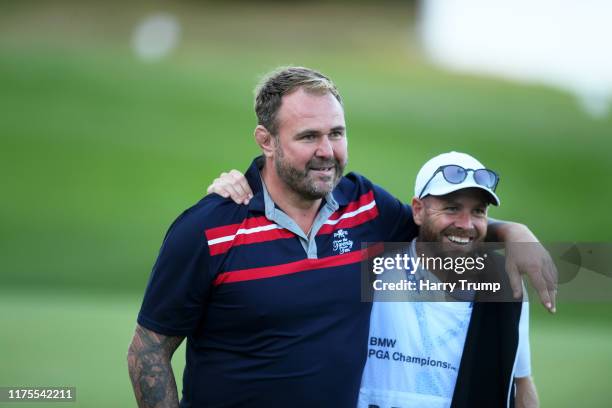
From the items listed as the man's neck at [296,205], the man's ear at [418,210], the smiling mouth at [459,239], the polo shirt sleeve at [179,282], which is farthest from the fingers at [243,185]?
the smiling mouth at [459,239]

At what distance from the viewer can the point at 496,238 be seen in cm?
357

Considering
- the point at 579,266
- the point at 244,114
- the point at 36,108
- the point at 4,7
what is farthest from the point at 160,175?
the point at 579,266

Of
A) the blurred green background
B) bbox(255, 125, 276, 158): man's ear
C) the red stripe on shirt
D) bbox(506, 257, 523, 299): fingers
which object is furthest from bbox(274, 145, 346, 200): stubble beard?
the blurred green background

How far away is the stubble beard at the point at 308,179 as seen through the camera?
3305mm

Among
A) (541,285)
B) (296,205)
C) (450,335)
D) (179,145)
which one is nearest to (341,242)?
(296,205)

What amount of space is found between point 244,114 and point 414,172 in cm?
442

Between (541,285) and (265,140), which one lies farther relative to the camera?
(265,140)

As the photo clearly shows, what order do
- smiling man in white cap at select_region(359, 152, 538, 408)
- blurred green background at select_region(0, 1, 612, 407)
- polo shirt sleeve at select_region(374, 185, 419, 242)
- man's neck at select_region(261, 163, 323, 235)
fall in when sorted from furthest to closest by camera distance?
blurred green background at select_region(0, 1, 612, 407)
polo shirt sleeve at select_region(374, 185, 419, 242)
man's neck at select_region(261, 163, 323, 235)
smiling man in white cap at select_region(359, 152, 538, 408)

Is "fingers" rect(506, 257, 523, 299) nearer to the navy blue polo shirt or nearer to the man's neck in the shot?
the navy blue polo shirt

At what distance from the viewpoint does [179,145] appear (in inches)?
616

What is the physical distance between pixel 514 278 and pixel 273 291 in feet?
3.34

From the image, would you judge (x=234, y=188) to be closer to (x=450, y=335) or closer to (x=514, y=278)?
(x=450, y=335)

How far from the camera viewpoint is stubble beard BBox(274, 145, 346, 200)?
10.8ft

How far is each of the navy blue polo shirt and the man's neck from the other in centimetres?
7
